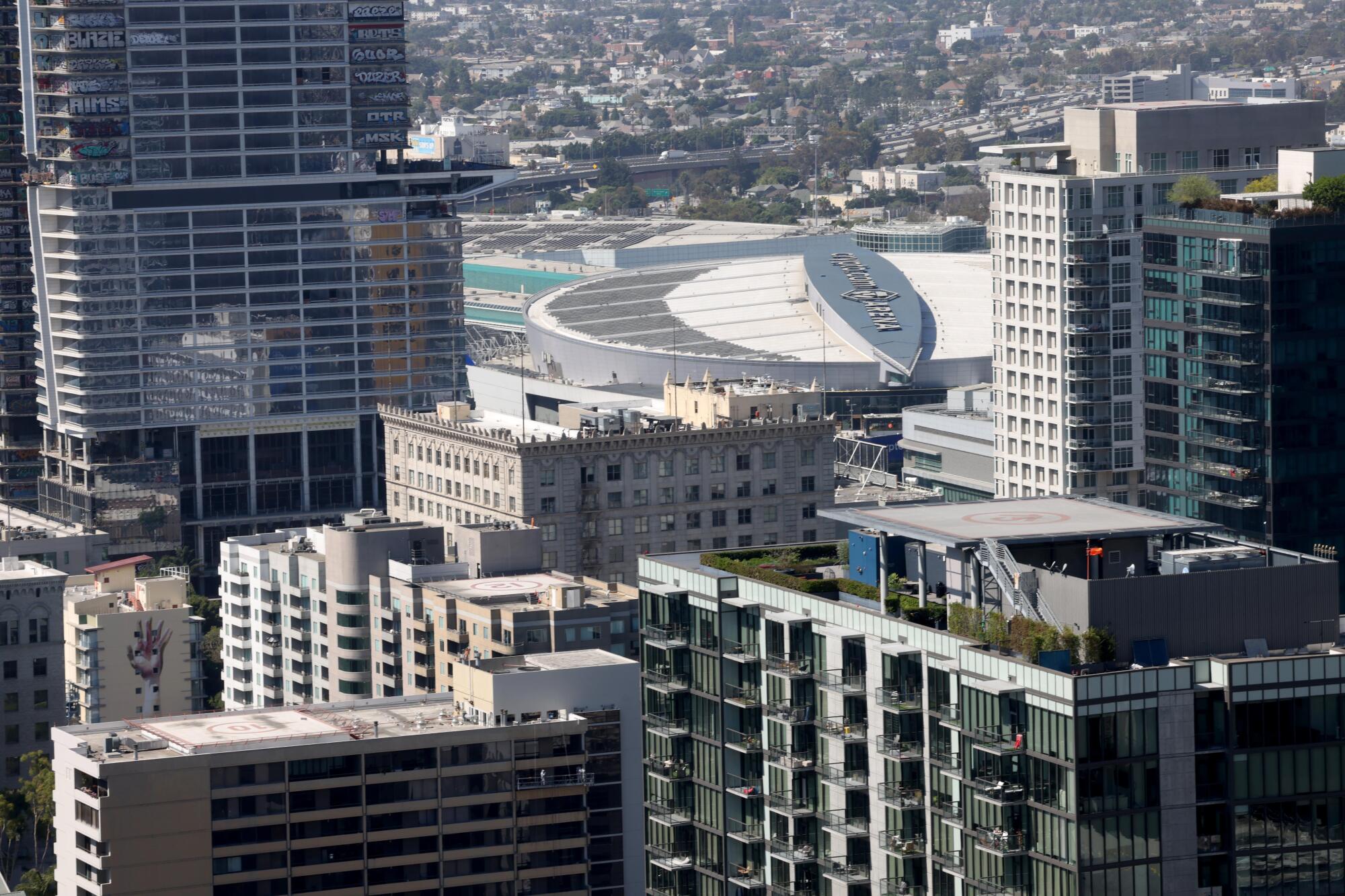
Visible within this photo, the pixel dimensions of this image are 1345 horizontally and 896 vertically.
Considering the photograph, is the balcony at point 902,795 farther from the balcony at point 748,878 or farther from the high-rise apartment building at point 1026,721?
the balcony at point 748,878

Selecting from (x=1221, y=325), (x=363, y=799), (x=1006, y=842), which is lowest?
(x=363, y=799)

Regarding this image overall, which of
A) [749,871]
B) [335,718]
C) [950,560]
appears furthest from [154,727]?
[950,560]

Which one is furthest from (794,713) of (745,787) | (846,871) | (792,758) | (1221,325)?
(1221,325)

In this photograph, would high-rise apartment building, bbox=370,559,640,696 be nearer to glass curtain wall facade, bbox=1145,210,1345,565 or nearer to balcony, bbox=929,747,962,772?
glass curtain wall facade, bbox=1145,210,1345,565

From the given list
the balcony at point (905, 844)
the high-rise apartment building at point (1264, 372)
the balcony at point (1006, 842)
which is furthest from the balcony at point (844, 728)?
the high-rise apartment building at point (1264, 372)

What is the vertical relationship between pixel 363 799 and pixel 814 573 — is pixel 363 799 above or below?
below

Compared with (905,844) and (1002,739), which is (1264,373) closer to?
(905,844)
